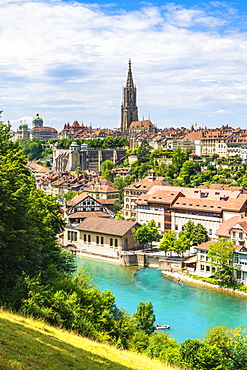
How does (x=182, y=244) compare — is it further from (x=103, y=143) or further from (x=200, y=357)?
(x=103, y=143)

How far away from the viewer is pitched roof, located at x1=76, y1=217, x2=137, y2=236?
3391 cm

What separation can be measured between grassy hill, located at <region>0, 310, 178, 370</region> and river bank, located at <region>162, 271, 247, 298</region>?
15423 mm

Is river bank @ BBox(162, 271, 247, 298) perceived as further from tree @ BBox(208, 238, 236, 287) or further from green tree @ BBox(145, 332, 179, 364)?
green tree @ BBox(145, 332, 179, 364)

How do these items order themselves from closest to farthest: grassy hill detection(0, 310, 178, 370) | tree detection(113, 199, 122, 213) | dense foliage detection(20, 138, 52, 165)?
grassy hill detection(0, 310, 178, 370)
tree detection(113, 199, 122, 213)
dense foliage detection(20, 138, 52, 165)

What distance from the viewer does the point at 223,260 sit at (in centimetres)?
2659

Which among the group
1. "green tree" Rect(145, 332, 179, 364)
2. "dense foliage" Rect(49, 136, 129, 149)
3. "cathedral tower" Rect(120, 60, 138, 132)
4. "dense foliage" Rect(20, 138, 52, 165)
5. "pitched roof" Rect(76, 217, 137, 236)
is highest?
"cathedral tower" Rect(120, 60, 138, 132)

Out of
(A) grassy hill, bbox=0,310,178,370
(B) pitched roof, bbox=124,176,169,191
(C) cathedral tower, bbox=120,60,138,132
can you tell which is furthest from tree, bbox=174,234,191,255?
(C) cathedral tower, bbox=120,60,138,132

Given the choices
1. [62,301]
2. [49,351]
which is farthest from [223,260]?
[49,351]

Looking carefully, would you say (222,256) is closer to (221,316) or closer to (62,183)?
(221,316)

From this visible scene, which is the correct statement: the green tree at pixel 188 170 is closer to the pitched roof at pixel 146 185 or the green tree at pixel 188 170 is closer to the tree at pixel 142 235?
the pitched roof at pixel 146 185

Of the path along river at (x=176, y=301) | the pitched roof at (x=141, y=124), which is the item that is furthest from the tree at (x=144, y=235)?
the pitched roof at (x=141, y=124)

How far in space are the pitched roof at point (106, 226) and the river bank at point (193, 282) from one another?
17.8 feet

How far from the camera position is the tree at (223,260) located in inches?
1039

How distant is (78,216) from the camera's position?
38.9 m
